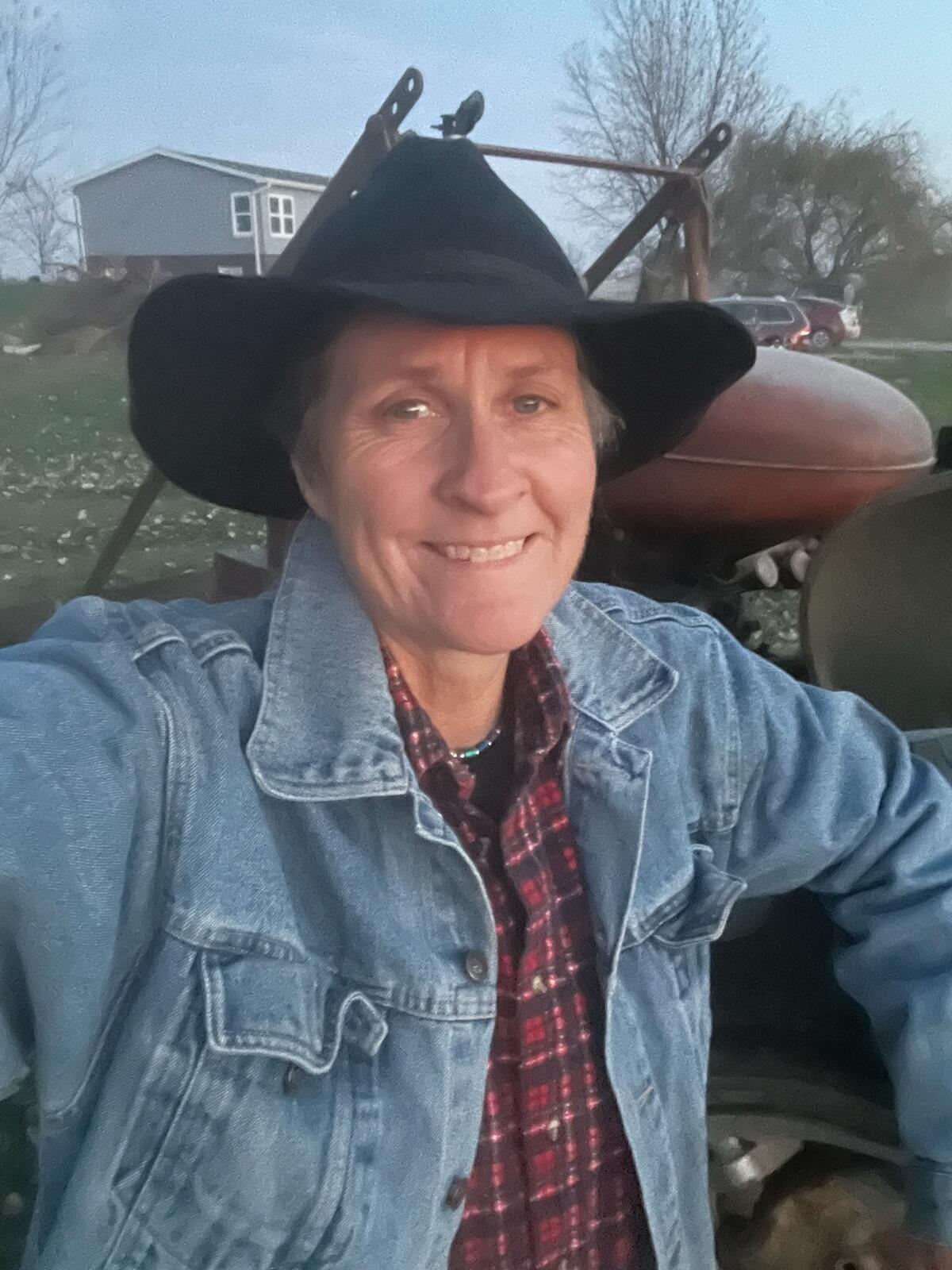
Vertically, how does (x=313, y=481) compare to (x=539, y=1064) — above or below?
above

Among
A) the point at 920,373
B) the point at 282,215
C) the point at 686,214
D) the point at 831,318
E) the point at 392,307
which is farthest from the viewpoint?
the point at 920,373

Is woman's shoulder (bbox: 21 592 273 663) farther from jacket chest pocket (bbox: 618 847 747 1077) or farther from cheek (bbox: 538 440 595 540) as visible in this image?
jacket chest pocket (bbox: 618 847 747 1077)

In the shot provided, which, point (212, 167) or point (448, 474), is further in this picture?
point (212, 167)

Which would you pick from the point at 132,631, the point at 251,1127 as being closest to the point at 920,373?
the point at 132,631

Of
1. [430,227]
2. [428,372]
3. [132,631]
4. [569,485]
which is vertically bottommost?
[132,631]

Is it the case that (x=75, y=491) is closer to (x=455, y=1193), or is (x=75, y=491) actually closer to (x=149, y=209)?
(x=149, y=209)

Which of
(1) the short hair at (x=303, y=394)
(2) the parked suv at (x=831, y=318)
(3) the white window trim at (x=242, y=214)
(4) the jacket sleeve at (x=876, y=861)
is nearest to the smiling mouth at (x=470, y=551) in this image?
(1) the short hair at (x=303, y=394)

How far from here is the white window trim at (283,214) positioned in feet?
5.57

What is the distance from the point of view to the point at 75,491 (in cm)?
198

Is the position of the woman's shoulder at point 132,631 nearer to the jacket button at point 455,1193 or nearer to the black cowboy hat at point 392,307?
the black cowboy hat at point 392,307

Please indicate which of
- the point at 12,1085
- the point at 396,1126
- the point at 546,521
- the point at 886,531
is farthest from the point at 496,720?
the point at 886,531

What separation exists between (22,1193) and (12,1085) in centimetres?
92

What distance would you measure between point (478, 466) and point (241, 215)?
0.84 m

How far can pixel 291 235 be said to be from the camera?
1714 mm
